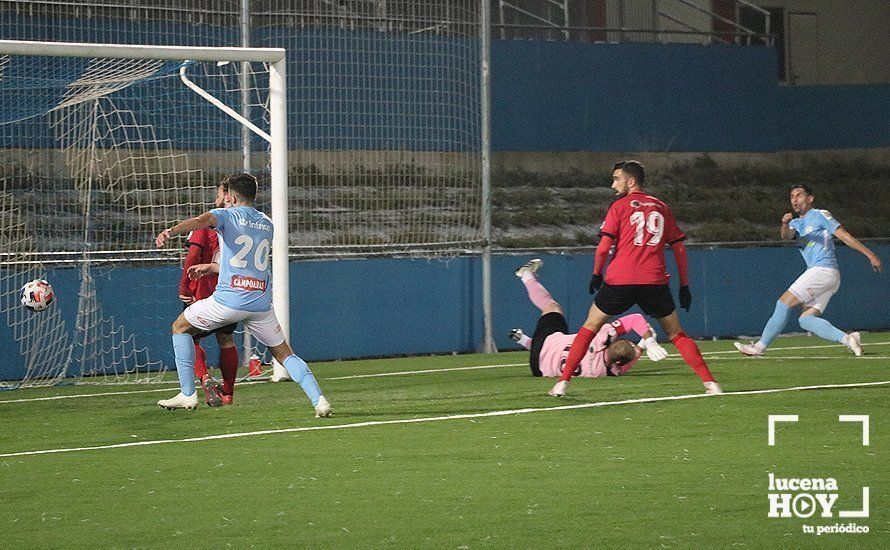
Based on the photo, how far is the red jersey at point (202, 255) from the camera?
12258 millimetres

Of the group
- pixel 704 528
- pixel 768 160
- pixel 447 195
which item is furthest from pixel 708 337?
pixel 704 528

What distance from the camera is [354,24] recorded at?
21.3m

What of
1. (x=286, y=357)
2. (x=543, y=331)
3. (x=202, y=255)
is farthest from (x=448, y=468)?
(x=543, y=331)

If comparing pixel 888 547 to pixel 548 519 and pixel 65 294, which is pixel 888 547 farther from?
pixel 65 294

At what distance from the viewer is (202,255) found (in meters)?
12.3

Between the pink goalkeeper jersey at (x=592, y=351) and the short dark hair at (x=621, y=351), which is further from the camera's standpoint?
the pink goalkeeper jersey at (x=592, y=351)

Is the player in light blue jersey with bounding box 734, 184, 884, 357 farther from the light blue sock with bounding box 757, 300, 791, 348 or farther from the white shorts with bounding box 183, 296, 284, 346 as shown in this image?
the white shorts with bounding box 183, 296, 284, 346

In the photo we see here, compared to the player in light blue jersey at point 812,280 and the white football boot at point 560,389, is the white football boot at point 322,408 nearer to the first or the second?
the white football boot at point 560,389

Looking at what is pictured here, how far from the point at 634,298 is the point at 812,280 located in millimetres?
5150

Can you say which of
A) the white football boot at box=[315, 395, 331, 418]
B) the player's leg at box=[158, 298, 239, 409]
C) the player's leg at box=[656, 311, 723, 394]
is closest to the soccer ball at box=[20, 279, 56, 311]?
the player's leg at box=[158, 298, 239, 409]

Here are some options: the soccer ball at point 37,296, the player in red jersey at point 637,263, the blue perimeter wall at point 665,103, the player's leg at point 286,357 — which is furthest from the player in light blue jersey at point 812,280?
the blue perimeter wall at point 665,103

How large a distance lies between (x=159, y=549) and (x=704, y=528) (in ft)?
8.24

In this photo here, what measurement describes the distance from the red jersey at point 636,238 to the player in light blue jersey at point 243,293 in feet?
8.66

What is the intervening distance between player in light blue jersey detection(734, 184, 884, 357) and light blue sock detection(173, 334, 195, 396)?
7.18 meters
